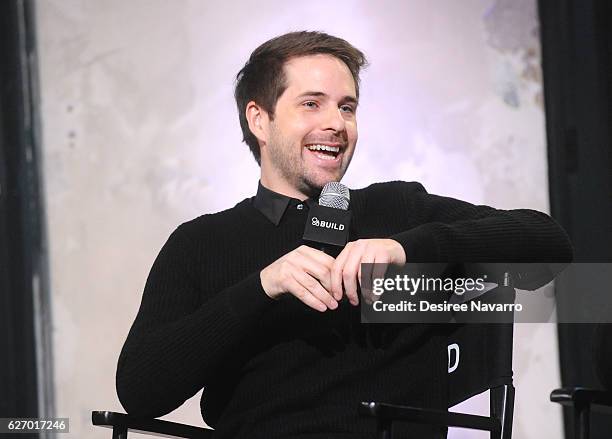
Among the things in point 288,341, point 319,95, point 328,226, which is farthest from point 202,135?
point 328,226

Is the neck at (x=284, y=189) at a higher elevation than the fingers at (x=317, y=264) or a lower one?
higher

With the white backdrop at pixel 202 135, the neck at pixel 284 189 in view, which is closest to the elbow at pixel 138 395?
the neck at pixel 284 189

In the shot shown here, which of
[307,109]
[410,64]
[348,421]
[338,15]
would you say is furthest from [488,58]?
[348,421]

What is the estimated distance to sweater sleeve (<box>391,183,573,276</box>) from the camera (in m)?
1.72

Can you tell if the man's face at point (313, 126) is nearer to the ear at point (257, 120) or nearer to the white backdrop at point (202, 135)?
the ear at point (257, 120)

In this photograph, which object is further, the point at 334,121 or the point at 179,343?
the point at 334,121

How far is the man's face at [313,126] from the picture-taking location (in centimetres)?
217

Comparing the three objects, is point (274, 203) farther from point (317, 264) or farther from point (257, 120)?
point (317, 264)

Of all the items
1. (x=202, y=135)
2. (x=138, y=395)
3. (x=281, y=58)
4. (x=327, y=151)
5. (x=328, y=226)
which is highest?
(x=202, y=135)

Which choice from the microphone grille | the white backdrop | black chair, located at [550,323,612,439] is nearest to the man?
the microphone grille

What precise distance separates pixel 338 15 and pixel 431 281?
5.27 feet

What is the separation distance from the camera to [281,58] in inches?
90.6

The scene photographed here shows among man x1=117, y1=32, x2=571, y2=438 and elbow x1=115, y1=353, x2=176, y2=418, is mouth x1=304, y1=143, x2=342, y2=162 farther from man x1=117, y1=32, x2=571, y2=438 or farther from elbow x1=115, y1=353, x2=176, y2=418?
elbow x1=115, y1=353, x2=176, y2=418

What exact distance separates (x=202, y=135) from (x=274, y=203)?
1.05 meters
